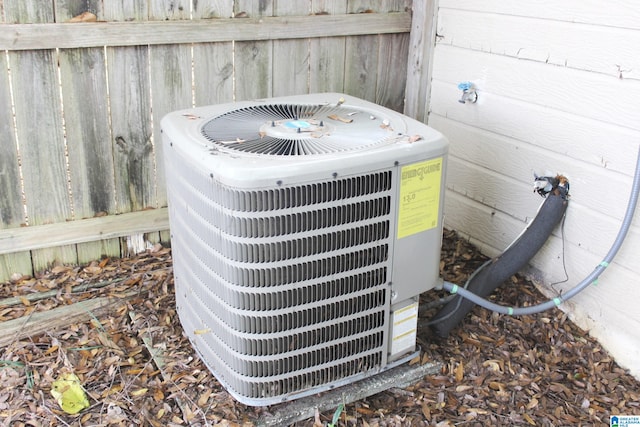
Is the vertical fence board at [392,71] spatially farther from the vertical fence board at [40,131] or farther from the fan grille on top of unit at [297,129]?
the vertical fence board at [40,131]

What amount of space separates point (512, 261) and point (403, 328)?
0.62m

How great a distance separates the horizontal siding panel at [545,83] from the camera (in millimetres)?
2275

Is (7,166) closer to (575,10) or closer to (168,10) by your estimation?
(168,10)

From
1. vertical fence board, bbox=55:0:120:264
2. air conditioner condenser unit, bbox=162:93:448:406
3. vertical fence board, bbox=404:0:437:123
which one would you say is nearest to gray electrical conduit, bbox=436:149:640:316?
air conditioner condenser unit, bbox=162:93:448:406

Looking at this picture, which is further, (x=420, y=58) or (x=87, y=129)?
(x=420, y=58)

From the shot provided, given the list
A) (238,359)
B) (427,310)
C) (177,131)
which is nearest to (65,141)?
(177,131)

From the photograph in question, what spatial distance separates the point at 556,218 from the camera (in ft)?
8.18

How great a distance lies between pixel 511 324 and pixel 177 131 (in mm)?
1497

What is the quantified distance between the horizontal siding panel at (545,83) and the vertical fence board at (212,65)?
0.99 m

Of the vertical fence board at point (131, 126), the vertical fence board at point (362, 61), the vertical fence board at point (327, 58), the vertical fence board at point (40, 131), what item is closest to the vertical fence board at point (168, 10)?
the vertical fence board at point (131, 126)

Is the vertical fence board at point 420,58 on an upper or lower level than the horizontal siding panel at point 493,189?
upper

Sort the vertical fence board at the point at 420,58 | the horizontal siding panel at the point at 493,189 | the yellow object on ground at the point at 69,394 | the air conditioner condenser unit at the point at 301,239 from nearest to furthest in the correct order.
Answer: the air conditioner condenser unit at the point at 301,239
the yellow object on ground at the point at 69,394
the horizontal siding panel at the point at 493,189
the vertical fence board at the point at 420,58

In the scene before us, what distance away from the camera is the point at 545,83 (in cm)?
255

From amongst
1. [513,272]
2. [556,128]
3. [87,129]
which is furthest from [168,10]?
[513,272]
